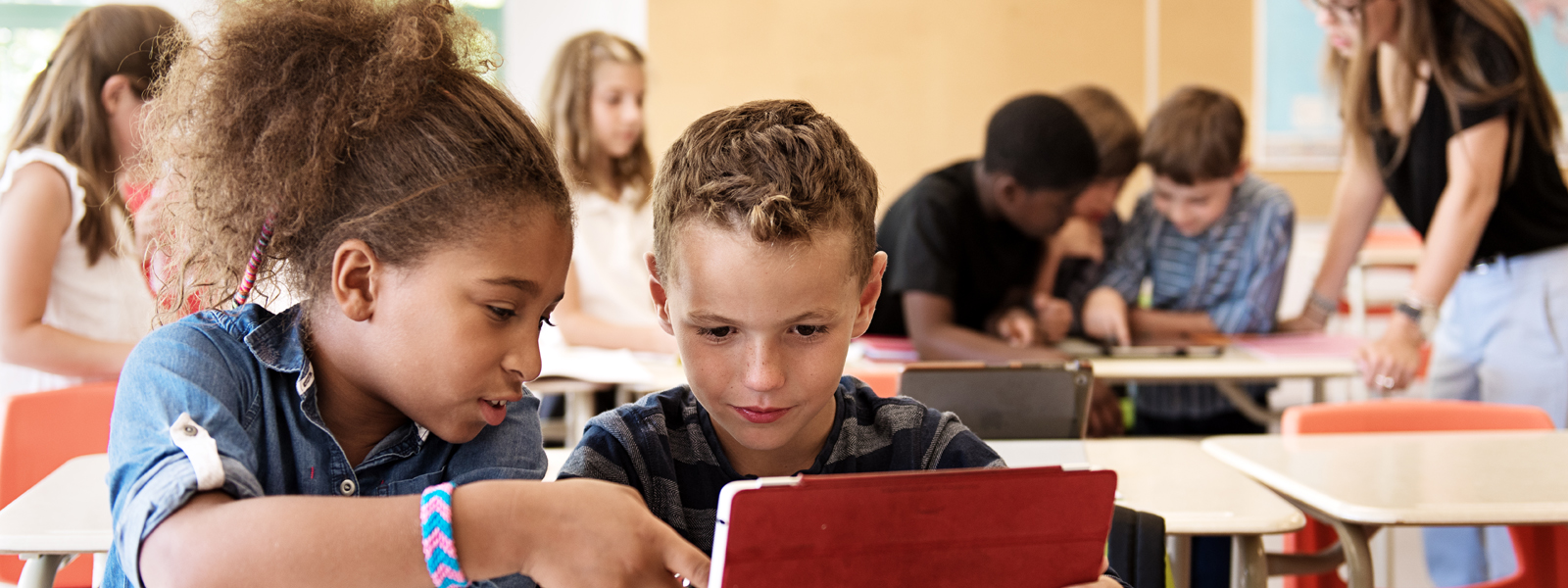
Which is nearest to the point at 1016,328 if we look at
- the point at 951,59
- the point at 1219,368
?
the point at 1219,368

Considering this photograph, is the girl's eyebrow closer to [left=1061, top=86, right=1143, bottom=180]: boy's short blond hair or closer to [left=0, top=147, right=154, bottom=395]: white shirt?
[left=0, top=147, right=154, bottom=395]: white shirt

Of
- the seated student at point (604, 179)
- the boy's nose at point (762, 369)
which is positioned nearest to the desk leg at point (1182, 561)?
the boy's nose at point (762, 369)

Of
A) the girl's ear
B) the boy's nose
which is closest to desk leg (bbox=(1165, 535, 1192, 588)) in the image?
the boy's nose

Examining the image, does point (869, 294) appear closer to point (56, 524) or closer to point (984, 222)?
point (56, 524)

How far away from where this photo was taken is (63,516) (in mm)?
1309

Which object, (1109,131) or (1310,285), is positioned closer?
(1109,131)

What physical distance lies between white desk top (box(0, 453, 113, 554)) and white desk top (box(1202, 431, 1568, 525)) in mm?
1532

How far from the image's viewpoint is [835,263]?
0.95 m

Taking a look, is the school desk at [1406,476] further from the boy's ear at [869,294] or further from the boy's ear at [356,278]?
the boy's ear at [356,278]

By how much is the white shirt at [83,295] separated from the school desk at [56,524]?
708mm

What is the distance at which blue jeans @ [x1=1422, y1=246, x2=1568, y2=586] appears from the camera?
7.57 feet

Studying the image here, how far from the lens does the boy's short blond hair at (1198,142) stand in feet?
10.5

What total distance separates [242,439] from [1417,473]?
1516mm

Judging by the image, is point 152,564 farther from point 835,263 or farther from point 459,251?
point 835,263
